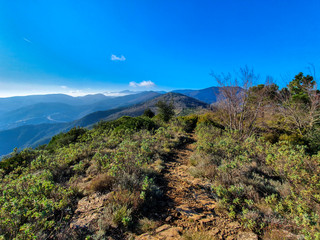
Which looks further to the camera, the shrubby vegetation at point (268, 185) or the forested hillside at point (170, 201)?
the shrubby vegetation at point (268, 185)

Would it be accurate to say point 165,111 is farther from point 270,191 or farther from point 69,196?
point 69,196

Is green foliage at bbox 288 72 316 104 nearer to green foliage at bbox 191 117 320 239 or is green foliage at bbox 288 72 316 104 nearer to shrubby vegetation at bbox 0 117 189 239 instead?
green foliage at bbox 191 117 320 239

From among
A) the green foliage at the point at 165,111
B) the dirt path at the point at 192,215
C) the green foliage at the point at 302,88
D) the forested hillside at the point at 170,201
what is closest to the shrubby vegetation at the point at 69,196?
the forested hillside at the point at 170,201

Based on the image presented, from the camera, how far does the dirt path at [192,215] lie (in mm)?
2252

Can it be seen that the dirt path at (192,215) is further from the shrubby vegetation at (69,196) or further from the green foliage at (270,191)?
the shrubby vegetation at (69,196)

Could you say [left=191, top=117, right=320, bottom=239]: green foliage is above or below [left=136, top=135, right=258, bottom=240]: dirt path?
above

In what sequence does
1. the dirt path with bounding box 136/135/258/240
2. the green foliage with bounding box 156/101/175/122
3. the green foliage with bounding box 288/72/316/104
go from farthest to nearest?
the green foliage with bounding box 156/101/175/122 → the green foliage with bounding box 288/72/316/104 → the dirt path with bounding box 136/135/258/240

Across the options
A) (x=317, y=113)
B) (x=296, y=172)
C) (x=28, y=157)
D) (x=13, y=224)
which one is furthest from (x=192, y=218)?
(x=317, y=113)

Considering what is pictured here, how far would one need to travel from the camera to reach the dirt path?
2.25 m

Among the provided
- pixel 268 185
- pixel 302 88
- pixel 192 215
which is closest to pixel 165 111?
pixel 302 88

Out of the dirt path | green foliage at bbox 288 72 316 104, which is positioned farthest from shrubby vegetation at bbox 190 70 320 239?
green foliage at bbox 288 72 316 104

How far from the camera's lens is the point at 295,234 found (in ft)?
6.99

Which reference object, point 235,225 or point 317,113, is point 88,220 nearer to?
point 235,225

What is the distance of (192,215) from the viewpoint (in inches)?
105
